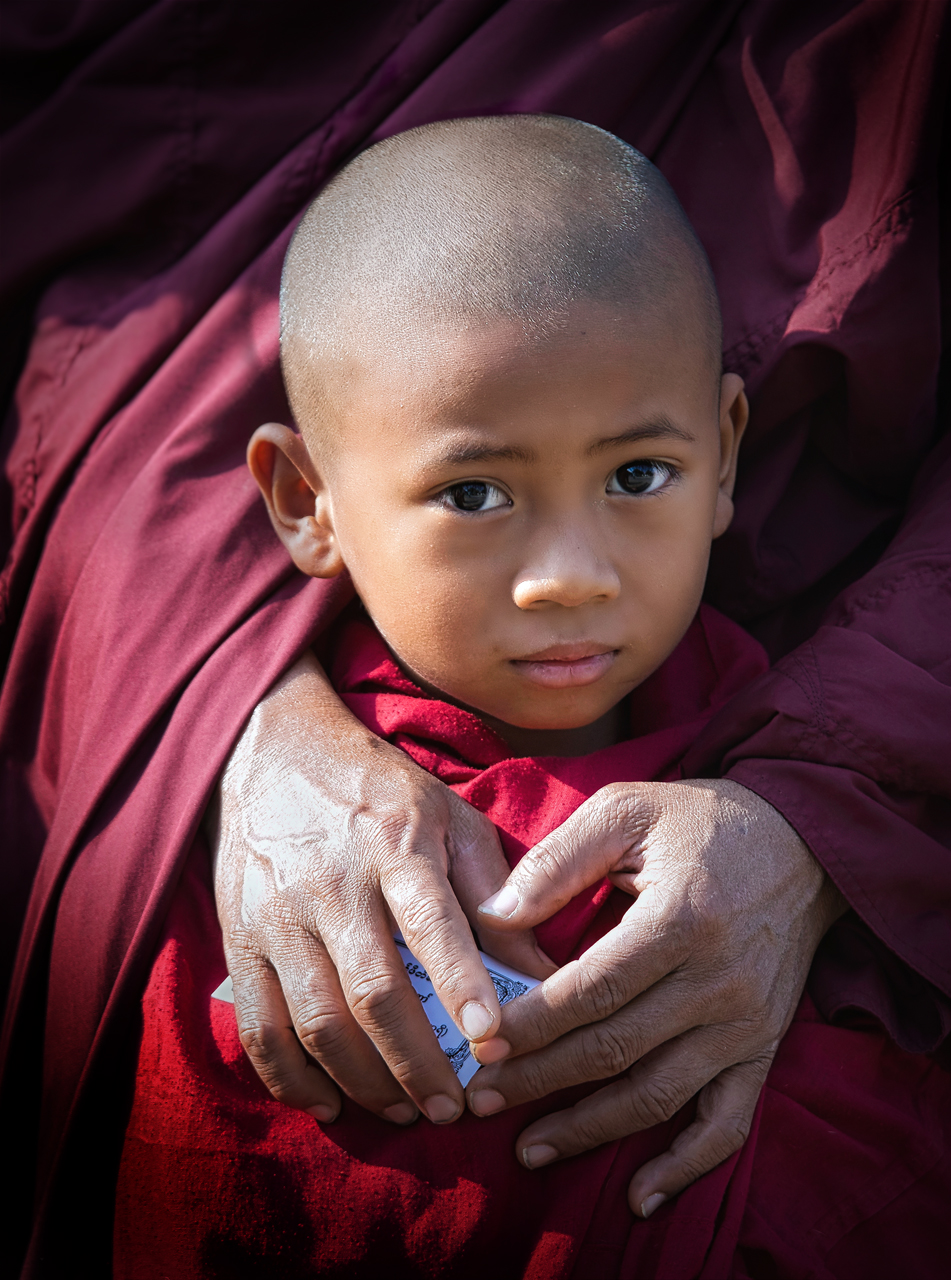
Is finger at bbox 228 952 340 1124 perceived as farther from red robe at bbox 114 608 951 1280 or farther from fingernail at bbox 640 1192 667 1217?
fingernail at bbox 640 1192 667 1217

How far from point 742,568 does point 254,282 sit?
3.13 feet

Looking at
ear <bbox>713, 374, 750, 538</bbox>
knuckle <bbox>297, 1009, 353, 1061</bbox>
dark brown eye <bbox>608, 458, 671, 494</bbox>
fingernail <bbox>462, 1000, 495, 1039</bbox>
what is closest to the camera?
fingernail <bbox>462, 1000, 495, 1039</bbox>

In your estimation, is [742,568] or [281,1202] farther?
[742,568]

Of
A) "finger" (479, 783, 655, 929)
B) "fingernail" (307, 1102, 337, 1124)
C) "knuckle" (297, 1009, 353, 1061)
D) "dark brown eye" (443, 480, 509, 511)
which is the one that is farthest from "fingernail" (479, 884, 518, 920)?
"dark brown eye" (443, 480, 509, 511)

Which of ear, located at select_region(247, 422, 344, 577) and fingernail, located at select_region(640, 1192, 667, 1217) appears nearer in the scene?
fingernail, located at select_region(640, 1192, 667, 1217)

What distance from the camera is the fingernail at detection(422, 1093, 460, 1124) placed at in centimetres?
125

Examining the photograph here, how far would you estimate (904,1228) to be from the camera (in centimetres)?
127

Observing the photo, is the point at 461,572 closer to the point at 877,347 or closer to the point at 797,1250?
the point at 877,347

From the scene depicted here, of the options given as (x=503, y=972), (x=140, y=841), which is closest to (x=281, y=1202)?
(x=503, y=972)

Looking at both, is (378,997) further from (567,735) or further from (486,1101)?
(567,735)

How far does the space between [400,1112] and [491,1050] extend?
6.9 inches

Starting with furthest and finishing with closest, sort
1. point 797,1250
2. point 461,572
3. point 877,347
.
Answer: point 877,347 → point 461,572 → point 797,1250

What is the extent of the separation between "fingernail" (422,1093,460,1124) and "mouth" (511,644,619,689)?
0.51 metres

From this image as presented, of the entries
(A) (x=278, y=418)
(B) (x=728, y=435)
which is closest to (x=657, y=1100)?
(B) (x=728, y=435)
